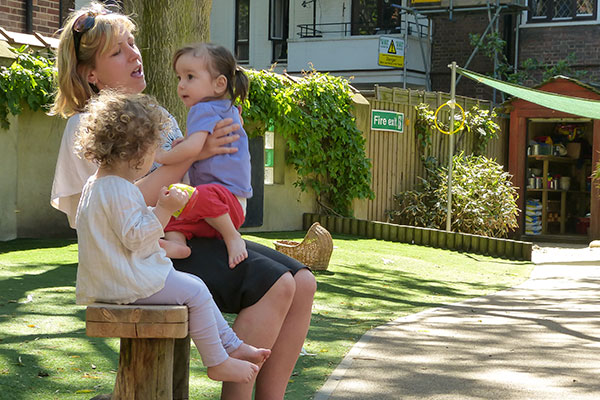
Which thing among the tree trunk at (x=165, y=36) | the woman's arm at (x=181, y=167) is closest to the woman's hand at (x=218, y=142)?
the woman's arm at (x=181, y=167)

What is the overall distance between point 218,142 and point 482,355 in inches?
98.7

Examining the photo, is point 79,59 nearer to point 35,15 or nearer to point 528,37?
point 35,15

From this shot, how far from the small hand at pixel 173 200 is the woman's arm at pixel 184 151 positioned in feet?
1.29

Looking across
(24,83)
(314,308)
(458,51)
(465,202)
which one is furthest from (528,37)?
(314,308)

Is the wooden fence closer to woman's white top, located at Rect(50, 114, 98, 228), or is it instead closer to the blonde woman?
the blonde woman

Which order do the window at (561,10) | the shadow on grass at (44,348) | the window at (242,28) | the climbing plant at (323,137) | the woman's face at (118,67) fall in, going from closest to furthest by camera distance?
the woman's face at (118,67) < the shadow on grass at (44,348) < the climbing plant at (323,137) < the window at (561,10) < the window at (242,28)

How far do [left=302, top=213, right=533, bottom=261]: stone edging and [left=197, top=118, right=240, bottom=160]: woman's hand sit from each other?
909cm

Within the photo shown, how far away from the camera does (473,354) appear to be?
5203 mm

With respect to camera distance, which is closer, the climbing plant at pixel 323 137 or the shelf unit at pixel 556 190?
the climbing plant at pixel 323 137

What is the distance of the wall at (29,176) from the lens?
9.40 m

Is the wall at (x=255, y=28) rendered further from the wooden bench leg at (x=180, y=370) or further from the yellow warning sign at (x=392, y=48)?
the wooden bench leg at (x=180, y=370)

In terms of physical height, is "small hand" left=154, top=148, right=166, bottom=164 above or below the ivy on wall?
below

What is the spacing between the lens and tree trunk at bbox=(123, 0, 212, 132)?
686 centimetres

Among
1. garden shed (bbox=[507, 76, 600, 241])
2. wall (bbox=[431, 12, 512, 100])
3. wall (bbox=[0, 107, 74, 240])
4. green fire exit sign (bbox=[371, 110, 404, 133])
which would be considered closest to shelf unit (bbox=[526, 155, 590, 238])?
garden shed (bbox=[507, 76, 600, 241])
